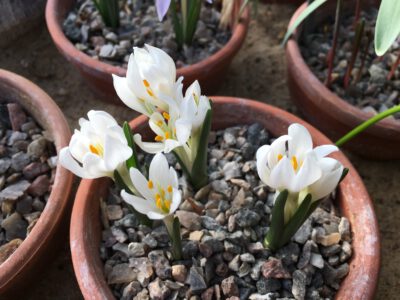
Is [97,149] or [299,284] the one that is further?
[299,284]

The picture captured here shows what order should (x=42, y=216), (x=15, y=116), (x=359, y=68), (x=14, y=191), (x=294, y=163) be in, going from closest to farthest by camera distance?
(x=294, y=163)
(x=42, y=216)
(x=14, y=191)
(x=15, y=116)
(x=359, y=68)

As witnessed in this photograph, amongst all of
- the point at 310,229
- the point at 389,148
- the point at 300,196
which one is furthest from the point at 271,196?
the point at 389,148

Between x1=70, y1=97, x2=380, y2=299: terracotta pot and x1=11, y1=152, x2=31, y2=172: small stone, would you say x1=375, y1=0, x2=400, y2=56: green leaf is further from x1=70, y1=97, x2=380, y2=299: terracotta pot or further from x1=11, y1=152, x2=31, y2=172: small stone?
x1=11, y1=152, x2=31, y2=172: small stone

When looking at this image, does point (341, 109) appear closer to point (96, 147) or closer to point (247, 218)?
point (247, 218)

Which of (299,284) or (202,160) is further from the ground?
(202,160)

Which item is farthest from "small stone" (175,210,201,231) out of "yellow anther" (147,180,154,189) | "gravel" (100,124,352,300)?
"yellow anther" (147,180,154,189)

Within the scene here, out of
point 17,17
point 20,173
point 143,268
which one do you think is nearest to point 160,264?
point 143,268

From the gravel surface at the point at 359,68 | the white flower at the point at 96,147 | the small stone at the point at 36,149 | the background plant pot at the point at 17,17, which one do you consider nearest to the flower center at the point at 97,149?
the white flower at the point at 96,147

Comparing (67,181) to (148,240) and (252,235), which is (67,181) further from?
(252,235)
